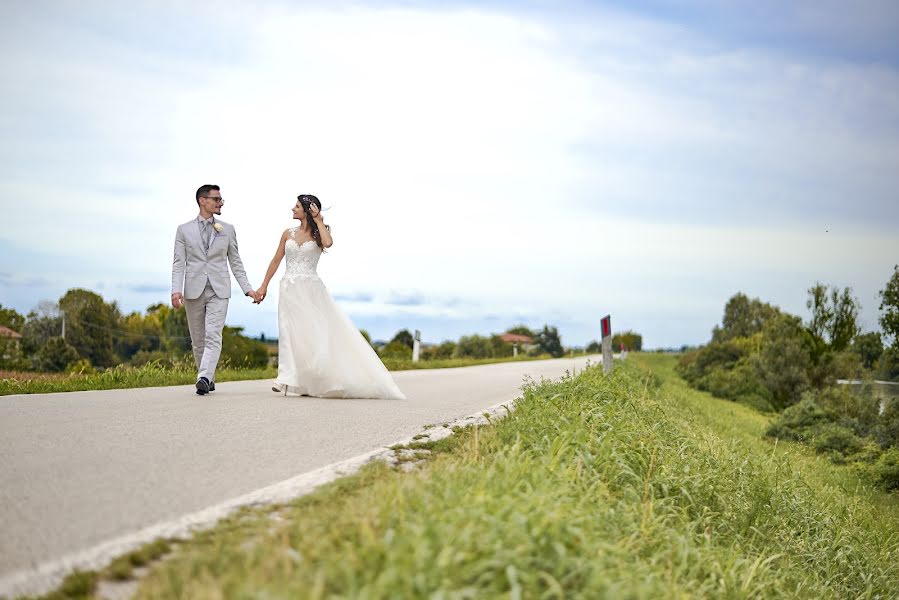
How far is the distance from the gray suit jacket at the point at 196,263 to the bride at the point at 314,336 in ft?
1.95

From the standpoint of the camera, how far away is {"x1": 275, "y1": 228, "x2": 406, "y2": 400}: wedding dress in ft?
32.8

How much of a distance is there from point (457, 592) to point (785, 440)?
24.0 metres

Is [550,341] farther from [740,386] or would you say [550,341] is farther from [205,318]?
[205,318]

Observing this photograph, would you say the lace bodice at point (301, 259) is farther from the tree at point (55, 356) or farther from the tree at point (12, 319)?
the tree at point (12, 319)

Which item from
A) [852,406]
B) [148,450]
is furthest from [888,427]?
[148,450]

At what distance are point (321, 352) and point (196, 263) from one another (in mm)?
2071

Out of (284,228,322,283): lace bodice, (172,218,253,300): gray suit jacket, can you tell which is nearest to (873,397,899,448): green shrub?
(284,228,322,283): lace bodice

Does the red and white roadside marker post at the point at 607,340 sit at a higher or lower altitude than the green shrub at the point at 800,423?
higher

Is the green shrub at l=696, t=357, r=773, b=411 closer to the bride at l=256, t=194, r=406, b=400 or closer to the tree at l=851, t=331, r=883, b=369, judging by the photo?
the tree at l=851, t=331, r=883, b=369

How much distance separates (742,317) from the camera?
→ 348ft

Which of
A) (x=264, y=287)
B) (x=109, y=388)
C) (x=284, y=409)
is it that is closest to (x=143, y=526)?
(x=284, y=409)

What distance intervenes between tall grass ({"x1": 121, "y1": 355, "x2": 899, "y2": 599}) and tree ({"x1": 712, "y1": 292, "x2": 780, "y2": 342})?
9178 cm

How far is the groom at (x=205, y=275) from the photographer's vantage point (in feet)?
33.4

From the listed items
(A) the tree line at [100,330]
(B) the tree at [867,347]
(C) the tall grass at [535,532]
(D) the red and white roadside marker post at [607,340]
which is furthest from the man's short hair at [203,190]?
(A) the tree line at [100,330]
